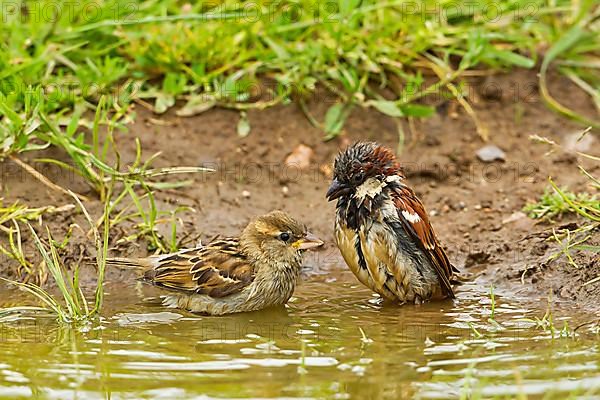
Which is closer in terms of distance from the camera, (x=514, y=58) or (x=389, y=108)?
(x=389, y=108)

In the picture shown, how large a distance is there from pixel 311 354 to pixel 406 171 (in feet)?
11.6

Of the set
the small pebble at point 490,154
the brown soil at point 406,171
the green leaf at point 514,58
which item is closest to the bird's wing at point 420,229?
the brown soil at point 406,171

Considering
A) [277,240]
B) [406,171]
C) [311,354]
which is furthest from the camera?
[406,171]

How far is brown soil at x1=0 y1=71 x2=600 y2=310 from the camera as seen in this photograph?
24.4ft

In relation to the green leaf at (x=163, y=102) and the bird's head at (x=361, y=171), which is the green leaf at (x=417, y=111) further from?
the bird's head at (x=361, y=171)

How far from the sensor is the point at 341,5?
8625mm

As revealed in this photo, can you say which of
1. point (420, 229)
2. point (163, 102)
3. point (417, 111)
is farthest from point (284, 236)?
point (417, 111)

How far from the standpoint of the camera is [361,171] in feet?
21.7

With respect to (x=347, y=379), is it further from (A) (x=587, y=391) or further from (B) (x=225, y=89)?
(B) (x=225, y=89)

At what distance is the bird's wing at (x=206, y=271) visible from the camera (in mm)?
6566

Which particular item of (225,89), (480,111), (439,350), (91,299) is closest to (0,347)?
(91,299)

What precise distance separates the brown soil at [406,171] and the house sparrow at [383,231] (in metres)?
0.60

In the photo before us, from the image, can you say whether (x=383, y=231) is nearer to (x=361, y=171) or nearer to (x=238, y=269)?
(x=361, y=171)

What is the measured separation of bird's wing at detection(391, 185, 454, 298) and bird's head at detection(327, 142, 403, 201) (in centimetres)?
14
